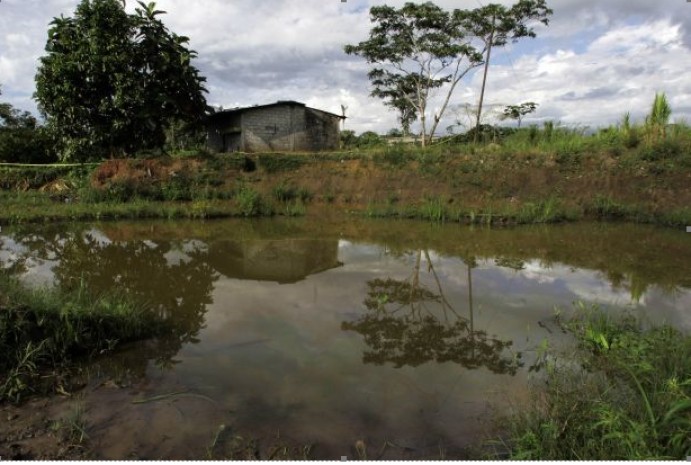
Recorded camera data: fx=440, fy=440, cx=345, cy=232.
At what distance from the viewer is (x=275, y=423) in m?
3.18

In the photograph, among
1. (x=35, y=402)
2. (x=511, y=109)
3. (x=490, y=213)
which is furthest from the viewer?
(x=511, y=109)

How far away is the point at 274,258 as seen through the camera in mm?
8719

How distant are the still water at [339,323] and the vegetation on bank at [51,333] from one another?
0.26 meters

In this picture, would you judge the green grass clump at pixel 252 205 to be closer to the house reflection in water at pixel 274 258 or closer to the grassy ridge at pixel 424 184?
the grassy ridge at pixel 424 184

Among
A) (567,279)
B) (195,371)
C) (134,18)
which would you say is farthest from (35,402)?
(134,18)

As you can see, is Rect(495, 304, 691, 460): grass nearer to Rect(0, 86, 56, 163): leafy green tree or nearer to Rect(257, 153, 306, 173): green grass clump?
Rect(257, 153, 306, 173): green grass clump

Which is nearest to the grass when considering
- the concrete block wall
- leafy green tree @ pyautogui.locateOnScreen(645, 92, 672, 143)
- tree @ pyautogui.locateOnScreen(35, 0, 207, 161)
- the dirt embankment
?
the dirt embankment

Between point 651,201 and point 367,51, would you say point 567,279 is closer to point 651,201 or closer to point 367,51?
point 651,201

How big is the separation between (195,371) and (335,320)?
180cm

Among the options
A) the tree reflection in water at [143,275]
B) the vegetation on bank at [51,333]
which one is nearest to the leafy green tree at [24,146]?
the tree reflection in water at [143,275]

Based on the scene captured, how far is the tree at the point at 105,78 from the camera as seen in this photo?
17.0 meters

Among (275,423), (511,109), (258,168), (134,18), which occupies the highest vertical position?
(134,18)

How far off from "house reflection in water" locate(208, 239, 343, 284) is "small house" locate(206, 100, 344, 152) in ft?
50.8

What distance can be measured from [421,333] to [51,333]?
3664 millimetres
